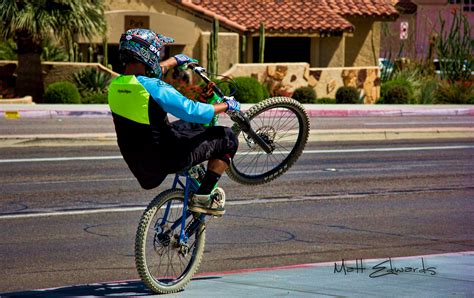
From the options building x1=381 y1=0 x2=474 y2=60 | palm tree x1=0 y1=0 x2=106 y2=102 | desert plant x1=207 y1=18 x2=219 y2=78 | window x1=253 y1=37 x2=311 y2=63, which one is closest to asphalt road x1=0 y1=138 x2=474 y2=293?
palm tree x1=0 y1=0 x2=106 y2=102

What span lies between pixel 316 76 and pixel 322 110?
6.31m

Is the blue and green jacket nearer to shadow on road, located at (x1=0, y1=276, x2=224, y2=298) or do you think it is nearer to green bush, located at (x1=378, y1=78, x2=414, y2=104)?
shadow on road, located at (x1=0, y1=276, x2=224, y2=298)

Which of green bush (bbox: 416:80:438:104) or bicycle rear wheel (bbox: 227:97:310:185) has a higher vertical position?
bicycle rear wheel (bbox: 227:97:310:185)

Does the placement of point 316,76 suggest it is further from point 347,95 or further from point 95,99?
point 95,99

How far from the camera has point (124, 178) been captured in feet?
56.5

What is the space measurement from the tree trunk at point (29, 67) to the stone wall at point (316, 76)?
5967 millimetres

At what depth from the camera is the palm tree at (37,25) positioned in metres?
34.6

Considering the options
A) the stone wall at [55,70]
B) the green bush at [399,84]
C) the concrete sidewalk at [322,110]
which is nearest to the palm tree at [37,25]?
the stone wall at [55,70]

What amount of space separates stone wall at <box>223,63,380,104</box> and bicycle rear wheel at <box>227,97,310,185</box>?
2671 centimetres

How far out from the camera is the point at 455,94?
132ft

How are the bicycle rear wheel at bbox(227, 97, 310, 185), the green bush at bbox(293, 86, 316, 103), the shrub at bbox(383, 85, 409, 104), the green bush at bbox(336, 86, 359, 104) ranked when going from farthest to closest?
the shrub at bbox(383, 85, 409, 104) < the green bush at bbox(336, 86, 359, 104) < the green bush at bbox(293, 86, 316, 103) < the bicycle rear wheel at bbox(227, 97, 310, 185)

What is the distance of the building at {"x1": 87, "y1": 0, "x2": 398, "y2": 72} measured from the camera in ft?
137

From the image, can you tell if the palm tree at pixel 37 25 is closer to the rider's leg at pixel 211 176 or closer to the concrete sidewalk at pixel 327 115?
the concrete sidewalk at pixel 327 115
